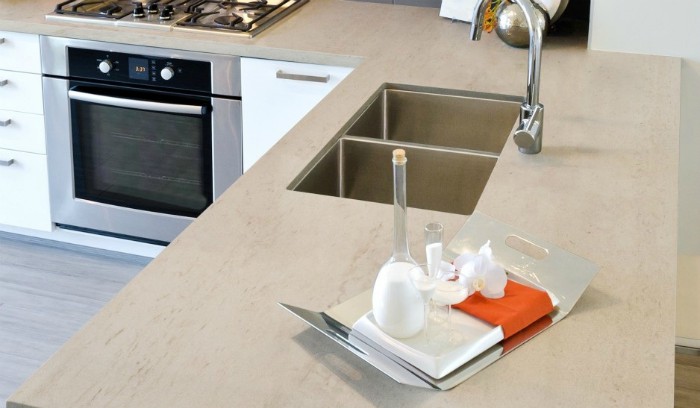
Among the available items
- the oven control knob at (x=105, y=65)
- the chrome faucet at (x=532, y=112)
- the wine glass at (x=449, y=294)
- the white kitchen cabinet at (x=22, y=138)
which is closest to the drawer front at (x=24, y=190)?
the white kitchen cabinet at (x=22, y=138)

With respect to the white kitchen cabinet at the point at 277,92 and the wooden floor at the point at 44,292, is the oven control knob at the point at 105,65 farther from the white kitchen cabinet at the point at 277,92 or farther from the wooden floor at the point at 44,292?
the wooden floor at the point at 44,292

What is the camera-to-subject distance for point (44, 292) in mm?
3609

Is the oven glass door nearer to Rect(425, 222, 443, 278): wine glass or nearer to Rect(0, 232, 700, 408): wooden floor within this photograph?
Rect(0, 232, 700, 408): wooden floor

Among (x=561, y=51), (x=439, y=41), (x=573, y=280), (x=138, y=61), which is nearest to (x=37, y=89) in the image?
(x=138, y=61)

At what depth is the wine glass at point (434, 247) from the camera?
151 cm

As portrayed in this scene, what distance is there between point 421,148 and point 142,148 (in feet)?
4.79

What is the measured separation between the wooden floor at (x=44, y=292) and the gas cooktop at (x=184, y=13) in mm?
935

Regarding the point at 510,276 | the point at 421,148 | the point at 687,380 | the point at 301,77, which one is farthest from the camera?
the point at 301,77

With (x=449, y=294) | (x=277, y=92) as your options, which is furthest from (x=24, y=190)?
(x=449, y=294)

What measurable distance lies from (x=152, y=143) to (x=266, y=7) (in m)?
0.65

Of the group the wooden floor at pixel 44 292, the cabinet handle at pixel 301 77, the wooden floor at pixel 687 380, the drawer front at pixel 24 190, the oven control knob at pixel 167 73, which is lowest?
the wooden floor at pixel 44 292

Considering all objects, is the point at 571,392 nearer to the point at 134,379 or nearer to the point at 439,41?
the point at 134,379

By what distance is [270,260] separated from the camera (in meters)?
1.81

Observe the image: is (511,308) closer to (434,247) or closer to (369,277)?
(434,247)
